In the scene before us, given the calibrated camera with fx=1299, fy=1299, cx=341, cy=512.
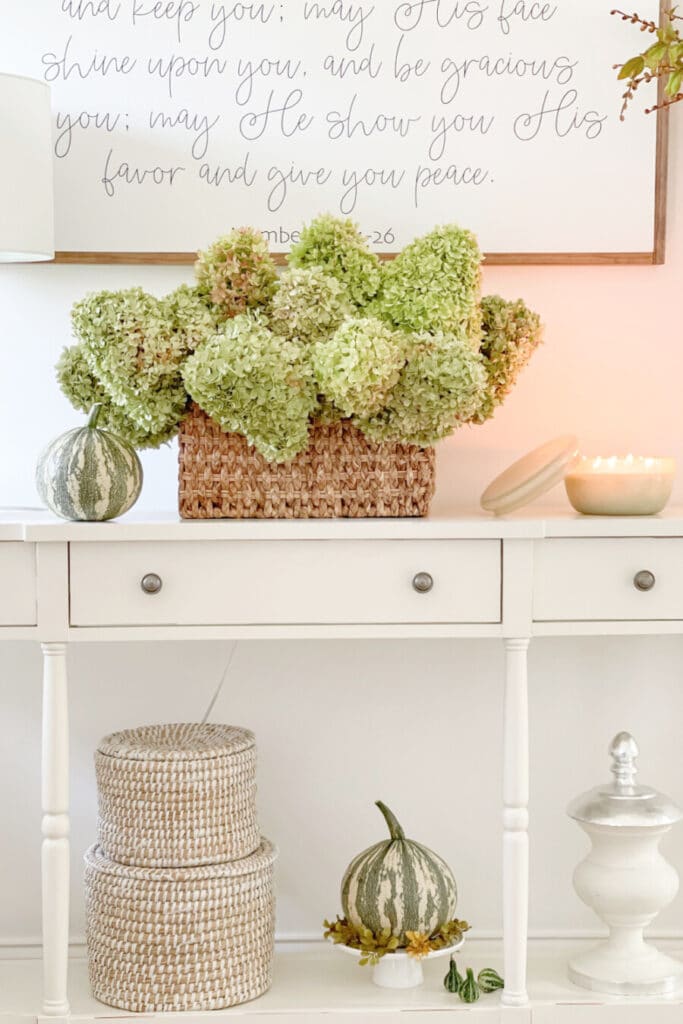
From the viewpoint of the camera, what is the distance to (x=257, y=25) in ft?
6.47

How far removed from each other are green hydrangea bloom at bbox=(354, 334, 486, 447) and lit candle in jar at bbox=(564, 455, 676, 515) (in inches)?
7.8

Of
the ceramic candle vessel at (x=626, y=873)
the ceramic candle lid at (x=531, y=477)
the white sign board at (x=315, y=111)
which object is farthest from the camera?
the white sign board at (x=315, y=111)

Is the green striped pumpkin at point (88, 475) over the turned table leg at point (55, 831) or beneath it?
over

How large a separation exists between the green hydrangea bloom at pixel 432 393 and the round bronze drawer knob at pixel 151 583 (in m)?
0.33

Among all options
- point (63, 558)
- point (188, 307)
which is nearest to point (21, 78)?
point (188, 307)

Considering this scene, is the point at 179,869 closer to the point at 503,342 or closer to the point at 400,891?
the point at 400,891

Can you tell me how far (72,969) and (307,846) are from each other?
40 centimetres

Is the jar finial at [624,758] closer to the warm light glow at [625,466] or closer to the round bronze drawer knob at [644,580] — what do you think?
the round bronze drawer knob at [644,580]

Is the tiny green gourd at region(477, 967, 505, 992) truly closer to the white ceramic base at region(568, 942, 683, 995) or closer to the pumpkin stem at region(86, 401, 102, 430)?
the white ceramic base at region(568, 942, 683, 995)

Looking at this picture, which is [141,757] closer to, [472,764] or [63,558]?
[63,558]

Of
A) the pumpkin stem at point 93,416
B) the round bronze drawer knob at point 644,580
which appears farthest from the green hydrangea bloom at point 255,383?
the round bronze drawer knob at point 644,580

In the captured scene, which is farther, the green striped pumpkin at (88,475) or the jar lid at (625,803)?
the jar lid at (625,803)

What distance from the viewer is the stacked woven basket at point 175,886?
1735mm

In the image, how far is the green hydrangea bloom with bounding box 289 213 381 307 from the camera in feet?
5.74
